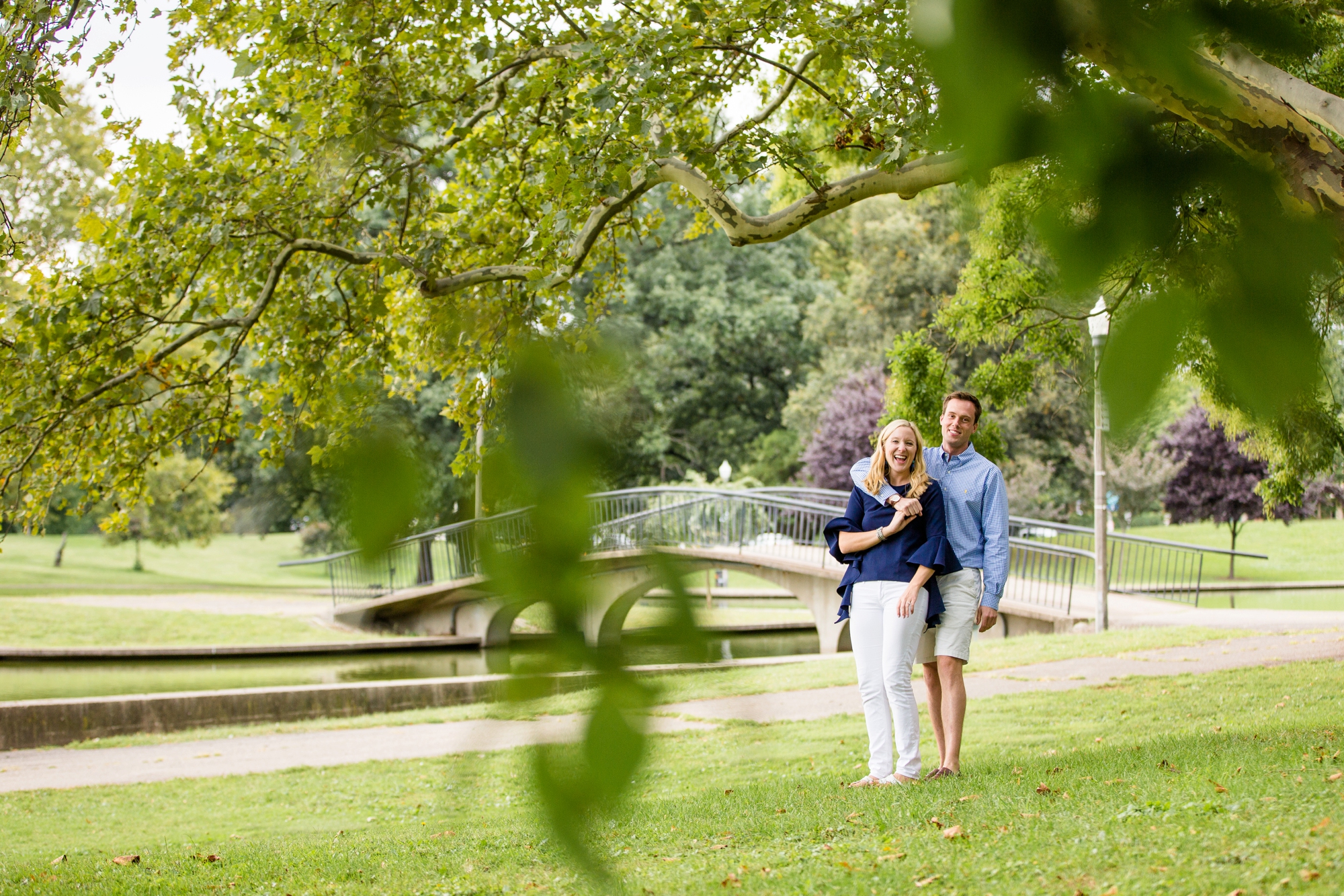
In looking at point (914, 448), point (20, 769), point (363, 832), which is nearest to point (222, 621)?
point (20, 769)

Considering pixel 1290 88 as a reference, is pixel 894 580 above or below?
below

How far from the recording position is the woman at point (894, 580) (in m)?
4.71

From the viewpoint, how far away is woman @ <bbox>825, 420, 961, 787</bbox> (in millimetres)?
4715

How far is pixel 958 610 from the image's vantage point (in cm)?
496

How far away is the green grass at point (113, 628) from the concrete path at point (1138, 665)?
31.2 feet

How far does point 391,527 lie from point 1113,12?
551 millimetres

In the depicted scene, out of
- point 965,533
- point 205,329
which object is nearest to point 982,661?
point 965,533

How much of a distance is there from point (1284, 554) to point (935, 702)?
24.5m

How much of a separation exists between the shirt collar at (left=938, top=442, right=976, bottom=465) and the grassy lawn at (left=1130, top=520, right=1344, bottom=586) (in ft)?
67.6

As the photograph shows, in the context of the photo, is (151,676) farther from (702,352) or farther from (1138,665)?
(702,352)

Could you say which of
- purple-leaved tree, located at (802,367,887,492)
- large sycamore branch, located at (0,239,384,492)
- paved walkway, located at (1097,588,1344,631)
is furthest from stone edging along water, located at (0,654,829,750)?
purple-leaved tree, located at (802,367,887,492)

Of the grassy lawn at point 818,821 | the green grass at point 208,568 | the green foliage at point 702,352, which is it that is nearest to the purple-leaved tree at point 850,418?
the grassy lawn at point 818,821

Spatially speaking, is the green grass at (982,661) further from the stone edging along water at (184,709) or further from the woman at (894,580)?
the woman at (894,580)

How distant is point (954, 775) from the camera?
5.32 meters
